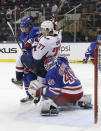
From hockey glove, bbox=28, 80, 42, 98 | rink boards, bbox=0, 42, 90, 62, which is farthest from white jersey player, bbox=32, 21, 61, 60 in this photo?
rink boards, bbox=0, 42, 90, 62

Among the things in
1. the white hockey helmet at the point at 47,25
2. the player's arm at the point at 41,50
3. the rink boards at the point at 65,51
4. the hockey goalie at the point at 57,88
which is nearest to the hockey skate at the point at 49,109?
the hockey goalie at the point at 57,88

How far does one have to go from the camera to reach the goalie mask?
385 centimetres

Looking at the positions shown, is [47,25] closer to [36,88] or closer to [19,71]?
[36,88]

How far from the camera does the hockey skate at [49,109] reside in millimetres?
3676

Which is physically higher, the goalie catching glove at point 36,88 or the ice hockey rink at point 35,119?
the goalie catching glove at point 36,88

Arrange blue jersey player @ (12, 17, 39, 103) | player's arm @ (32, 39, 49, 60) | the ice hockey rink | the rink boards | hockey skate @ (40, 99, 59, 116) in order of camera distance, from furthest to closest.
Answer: the rink boards
blue jersey player @ (12, 17, 39, 103)
player's arm @ (32, 39, 49, 60)
hockey skate @ (40, 99, 59, 116)
the ice hockey rink

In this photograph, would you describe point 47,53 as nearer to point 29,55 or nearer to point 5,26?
point 29,55

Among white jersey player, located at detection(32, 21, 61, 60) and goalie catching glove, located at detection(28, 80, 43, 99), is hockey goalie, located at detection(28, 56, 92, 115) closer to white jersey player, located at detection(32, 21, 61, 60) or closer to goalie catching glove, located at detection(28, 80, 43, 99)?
goalie catching glove, located at detection(28, 80, 43, 99)

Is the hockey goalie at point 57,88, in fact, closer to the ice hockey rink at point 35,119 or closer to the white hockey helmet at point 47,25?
the ice hockey rink at point 35,119

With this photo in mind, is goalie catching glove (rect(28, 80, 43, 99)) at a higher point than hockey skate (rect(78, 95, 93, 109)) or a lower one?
higher

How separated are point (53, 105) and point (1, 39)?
7.25 metres

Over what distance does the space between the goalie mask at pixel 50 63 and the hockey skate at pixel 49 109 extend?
415 mm

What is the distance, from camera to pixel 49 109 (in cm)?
369

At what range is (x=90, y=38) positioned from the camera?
10.8m
